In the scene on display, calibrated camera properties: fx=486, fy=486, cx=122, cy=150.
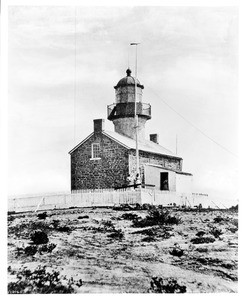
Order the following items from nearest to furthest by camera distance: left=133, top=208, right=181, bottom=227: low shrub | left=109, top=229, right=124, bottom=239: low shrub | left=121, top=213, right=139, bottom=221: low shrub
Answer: left=109, top=229, right=124, bottom=239: low shrub < left=133, top=208, right=181, bottom=227: low shrub < left=121, top=213, right=139, bottom=221: low shrub

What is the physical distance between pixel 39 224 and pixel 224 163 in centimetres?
790

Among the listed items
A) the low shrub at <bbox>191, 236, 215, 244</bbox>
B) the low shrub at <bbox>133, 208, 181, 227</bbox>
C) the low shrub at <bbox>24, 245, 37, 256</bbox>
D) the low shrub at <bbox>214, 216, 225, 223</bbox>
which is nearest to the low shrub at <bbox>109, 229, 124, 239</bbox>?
the low shrub at <bbox>133, 208, 181, 227</bbox>

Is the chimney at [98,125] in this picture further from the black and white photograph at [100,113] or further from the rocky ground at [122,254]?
the rocky ground at [122,254]

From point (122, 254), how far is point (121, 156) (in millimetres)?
12098

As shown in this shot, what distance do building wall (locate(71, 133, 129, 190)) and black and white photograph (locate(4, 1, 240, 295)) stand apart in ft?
13.8

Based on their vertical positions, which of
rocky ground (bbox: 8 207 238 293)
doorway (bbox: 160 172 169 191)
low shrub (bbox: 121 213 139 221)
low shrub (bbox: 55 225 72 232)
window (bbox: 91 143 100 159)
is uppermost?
window (bbox: 91 143 100 159)

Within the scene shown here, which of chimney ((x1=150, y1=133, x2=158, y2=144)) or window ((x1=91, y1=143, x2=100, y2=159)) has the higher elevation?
chimney ((x1=150, y1=133, x2=158, y2=144))

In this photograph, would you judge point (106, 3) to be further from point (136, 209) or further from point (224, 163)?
point (136, 209)

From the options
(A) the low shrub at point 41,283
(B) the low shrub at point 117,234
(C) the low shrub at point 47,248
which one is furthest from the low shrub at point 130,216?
(A) the low shrub at point 41,283

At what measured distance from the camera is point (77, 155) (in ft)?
96.3

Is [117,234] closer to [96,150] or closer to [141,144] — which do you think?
[96,150]

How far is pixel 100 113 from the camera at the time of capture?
24562 mm

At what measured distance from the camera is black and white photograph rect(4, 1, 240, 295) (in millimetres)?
15680

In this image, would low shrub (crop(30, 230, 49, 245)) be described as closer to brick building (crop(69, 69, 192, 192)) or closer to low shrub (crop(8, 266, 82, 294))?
low shrub (crop(8, 266, 82, 294))
